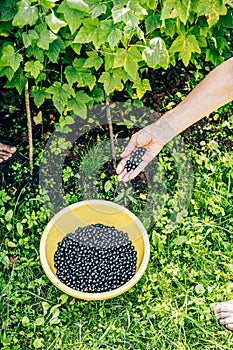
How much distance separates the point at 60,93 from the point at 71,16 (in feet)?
1.61

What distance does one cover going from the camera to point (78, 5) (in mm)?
2092

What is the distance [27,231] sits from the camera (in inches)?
111

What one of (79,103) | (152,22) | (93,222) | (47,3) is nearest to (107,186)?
(93,222)

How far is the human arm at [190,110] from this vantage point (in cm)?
224

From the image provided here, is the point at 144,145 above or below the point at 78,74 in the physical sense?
below

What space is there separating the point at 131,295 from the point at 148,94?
1.20 metres

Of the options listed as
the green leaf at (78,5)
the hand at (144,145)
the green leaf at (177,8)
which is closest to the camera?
the green leaf at (78,5)

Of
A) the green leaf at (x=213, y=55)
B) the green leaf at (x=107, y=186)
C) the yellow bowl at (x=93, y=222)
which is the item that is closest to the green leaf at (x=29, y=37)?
the yellow bowl at (x=93, y=222)

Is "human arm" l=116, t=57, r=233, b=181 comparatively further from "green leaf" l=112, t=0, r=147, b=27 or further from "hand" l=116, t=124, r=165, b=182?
"green leaf" l=112, t=0, r=147, b=27

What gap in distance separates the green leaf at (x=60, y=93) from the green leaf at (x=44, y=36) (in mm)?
339

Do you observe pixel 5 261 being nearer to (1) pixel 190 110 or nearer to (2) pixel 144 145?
(2) pixel 144 145

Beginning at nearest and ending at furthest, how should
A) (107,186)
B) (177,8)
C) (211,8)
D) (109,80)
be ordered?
(177,8)
(211,8)
(109,80)
(107,186)

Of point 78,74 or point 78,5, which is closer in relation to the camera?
point 78,5

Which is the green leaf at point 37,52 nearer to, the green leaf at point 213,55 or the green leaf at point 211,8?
the green leaf at point 211,8
